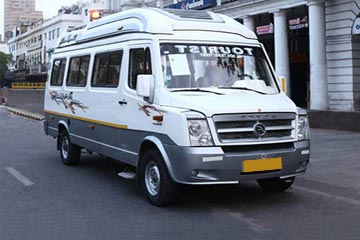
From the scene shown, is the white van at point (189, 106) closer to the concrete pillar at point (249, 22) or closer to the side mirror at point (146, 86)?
the side mirror at point (146, 86)

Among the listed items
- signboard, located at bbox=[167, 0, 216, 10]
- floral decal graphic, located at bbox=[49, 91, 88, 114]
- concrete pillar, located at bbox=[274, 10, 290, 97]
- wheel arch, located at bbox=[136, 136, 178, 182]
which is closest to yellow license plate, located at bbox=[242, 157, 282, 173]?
wheel arch, located at bbox=[136, 136, 178, 182]

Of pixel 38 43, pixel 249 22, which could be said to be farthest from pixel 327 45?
pixel 38 43

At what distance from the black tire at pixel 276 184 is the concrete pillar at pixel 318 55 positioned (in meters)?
13.8

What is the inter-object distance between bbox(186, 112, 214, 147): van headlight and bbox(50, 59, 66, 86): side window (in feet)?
17.8

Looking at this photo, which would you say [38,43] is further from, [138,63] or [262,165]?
[262,165]

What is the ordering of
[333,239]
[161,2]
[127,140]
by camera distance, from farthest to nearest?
[161,2] < [127,140] < [333,239]

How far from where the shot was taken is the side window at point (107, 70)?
8.23 metres

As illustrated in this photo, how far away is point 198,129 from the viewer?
641 cm

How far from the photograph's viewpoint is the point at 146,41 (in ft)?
24.5

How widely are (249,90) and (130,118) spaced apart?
5.94 ft

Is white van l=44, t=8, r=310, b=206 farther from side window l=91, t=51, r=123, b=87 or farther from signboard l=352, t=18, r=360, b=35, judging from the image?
signboard l=352, t=18, r=360, b=35

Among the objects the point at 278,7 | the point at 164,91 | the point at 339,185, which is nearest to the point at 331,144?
the point at 339,185

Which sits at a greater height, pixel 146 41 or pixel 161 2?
pixel 161 2

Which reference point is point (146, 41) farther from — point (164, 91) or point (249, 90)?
point (249, 90)
